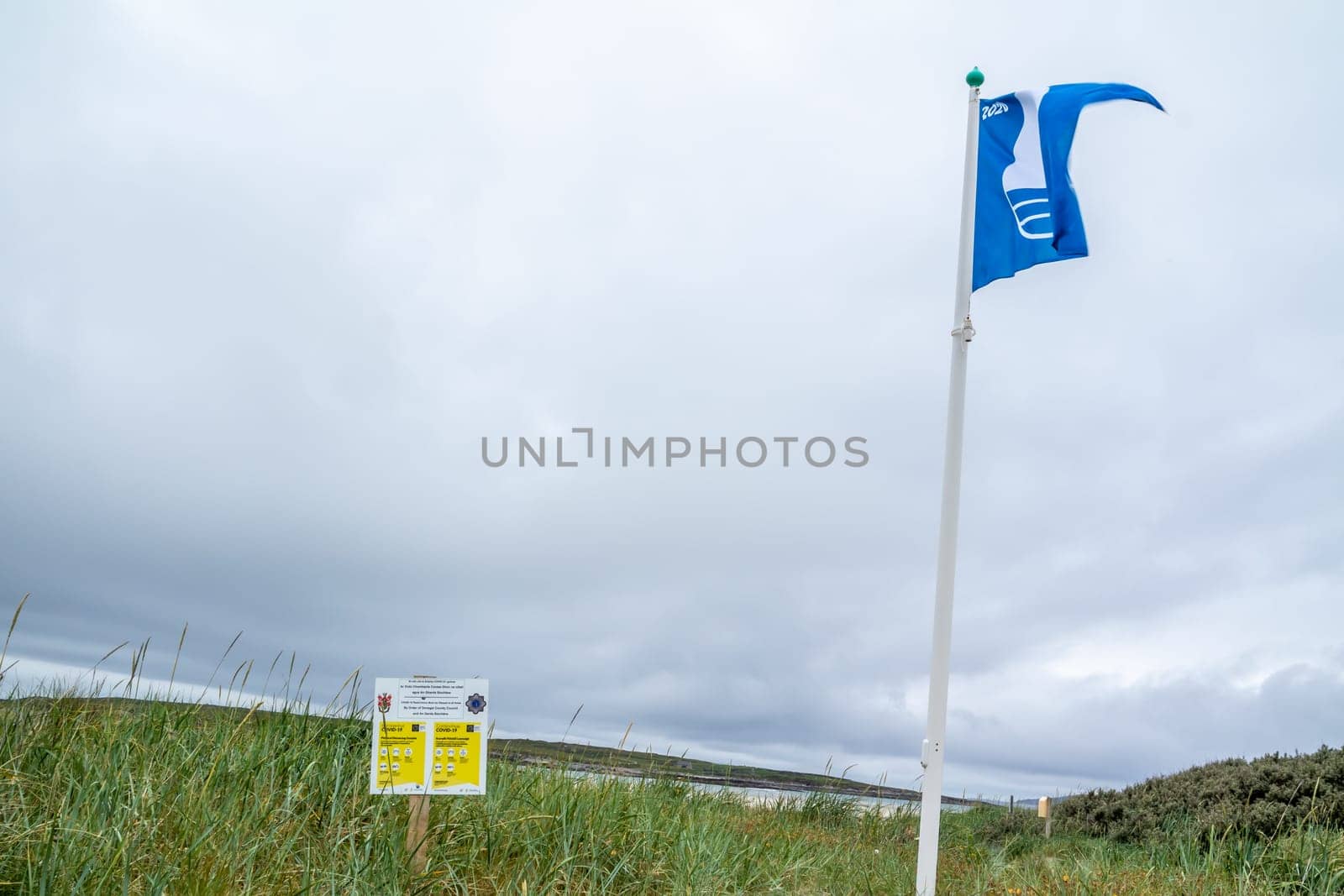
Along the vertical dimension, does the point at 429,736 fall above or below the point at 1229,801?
above

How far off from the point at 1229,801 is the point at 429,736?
34.7ft

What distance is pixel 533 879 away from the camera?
6117 millimetres

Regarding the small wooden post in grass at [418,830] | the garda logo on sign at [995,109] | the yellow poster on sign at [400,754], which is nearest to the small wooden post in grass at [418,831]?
the small wooden post in grass at [418,830]

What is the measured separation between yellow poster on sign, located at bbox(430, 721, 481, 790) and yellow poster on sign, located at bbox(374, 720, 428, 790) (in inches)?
3.8

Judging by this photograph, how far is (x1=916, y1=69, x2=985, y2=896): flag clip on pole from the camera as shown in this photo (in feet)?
25.0

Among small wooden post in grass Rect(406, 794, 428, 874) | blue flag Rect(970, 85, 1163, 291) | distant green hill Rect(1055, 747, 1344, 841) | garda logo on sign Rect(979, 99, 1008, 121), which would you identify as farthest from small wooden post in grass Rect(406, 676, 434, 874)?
distant green hill Rect(1055, 747, 1344, 841)

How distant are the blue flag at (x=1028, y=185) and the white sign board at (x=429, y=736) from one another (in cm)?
553

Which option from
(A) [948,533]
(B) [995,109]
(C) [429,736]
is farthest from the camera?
(B) [995,109]

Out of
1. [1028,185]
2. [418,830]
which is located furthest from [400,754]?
[1028,185]

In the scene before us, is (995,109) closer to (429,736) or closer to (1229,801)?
(429,736)

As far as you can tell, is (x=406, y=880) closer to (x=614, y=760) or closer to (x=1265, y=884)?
(x=614, y=760)

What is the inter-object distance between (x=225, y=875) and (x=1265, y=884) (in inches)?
283

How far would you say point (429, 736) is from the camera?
6.41 metres

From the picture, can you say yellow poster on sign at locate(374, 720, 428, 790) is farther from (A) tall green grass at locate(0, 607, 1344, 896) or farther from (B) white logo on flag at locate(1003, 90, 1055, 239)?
(B) white logo on flag at locate(1003, 90, 1055, 239)
